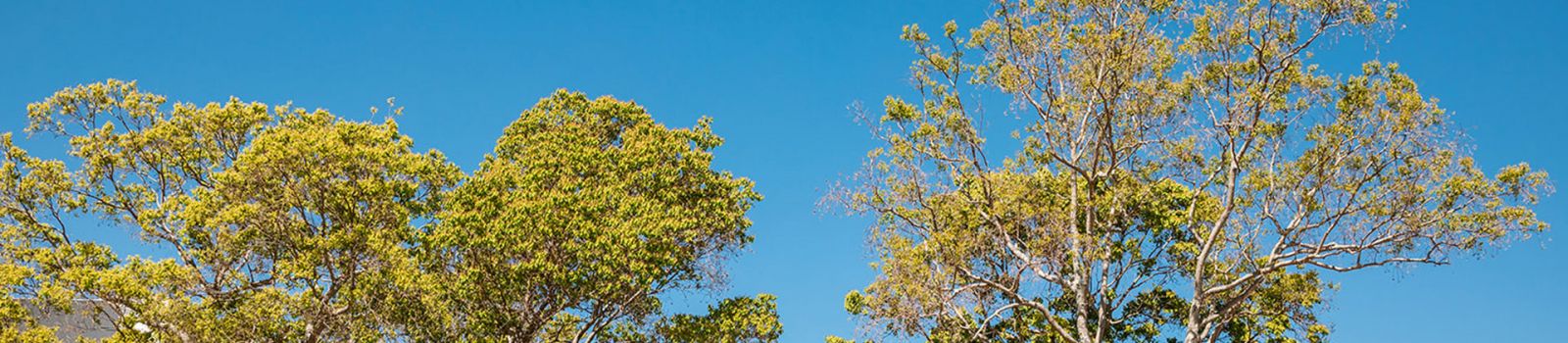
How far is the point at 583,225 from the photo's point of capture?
1969cm

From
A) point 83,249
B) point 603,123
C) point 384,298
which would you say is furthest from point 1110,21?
point 83,249

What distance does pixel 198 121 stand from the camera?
2380cm

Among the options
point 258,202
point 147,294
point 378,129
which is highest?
point 378,129

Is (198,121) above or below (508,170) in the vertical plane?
above

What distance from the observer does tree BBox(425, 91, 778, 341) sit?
1978 centimetres

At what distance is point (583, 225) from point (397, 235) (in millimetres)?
3757

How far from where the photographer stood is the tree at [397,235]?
20031 millimetres

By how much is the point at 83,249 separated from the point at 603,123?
9.02m

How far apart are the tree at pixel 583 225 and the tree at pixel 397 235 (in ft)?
0.10

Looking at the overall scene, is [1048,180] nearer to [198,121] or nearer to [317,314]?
[317,314]

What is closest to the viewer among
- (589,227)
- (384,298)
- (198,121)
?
(589,227)

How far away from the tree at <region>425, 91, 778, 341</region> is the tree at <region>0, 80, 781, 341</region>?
3cm

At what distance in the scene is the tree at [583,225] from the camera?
19781 millimetres

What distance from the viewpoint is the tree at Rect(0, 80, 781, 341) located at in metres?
20.0
